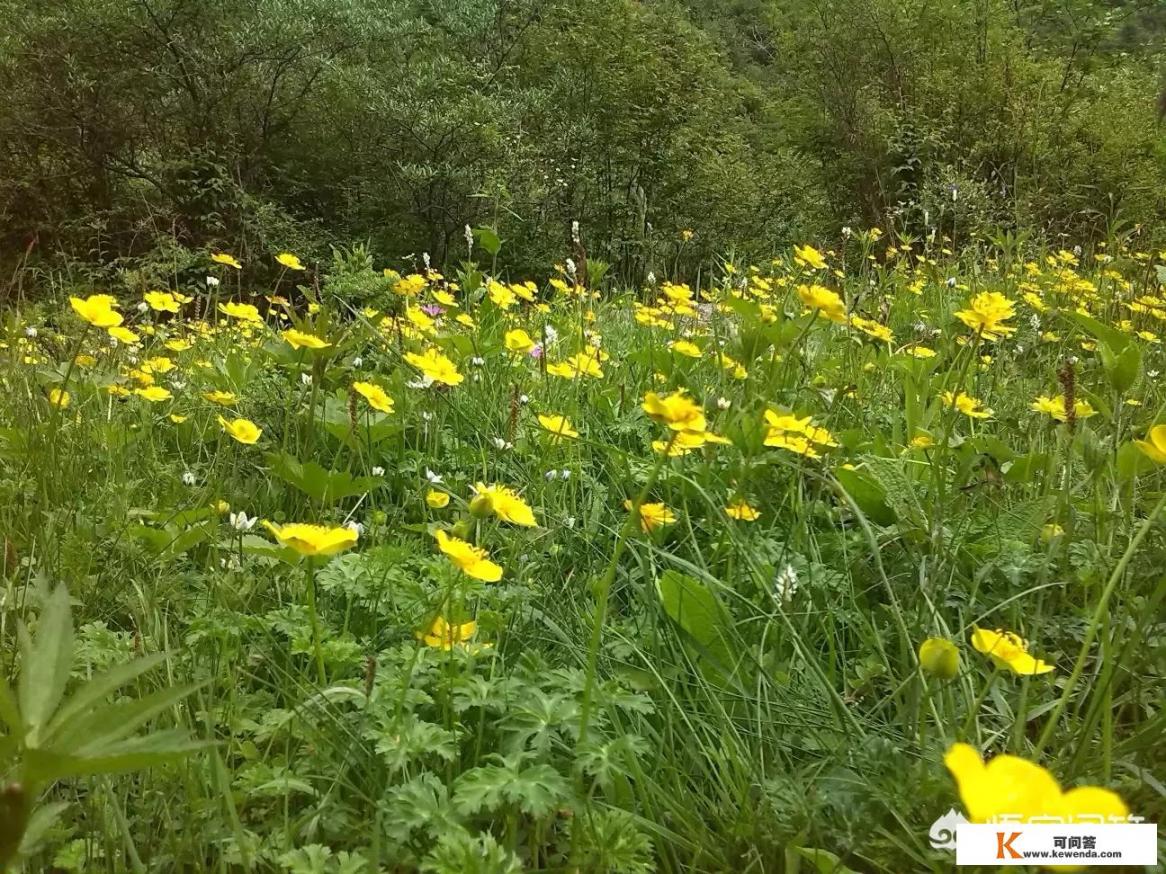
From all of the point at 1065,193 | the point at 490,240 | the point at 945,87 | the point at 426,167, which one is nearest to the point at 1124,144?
the point at 1065,193

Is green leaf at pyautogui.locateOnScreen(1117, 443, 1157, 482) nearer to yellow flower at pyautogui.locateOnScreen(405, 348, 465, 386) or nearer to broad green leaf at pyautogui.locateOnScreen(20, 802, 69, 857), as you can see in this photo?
yellow flower at pyautogui.locateOnScreen(405, 348, 465, 386)

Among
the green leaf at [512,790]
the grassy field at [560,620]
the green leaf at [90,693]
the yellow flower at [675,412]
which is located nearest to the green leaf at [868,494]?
the grassy field at [560,620]

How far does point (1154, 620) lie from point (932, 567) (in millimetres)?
306

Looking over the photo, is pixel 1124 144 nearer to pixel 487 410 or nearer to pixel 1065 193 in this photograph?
pixel 1065 193

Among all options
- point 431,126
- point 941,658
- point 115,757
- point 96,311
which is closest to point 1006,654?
point 941,658

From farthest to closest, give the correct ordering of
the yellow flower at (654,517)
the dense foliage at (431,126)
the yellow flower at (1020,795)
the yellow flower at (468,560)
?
1. the dense foliage at (431,126)
2. the yellow flower at (654,517)
3. the yellow flower at (468,560)
4. the yellow flower at (1020,795)

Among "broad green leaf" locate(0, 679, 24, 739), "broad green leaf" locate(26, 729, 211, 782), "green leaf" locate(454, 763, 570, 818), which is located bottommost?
"green leaf" locate(454, 763, 570, 818)

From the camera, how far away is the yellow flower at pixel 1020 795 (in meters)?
0.40

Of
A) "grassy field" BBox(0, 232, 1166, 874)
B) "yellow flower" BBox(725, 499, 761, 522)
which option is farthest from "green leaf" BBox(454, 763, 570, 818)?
"yellow flower" BBox(725, 499, 761, 522)

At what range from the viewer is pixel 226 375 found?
1938mm

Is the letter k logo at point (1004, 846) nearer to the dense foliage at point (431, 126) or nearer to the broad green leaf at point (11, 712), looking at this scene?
the broad green leaf at point (11, 712)

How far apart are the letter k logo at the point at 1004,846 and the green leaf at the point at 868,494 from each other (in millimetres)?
865

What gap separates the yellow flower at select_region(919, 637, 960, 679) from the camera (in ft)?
2.38

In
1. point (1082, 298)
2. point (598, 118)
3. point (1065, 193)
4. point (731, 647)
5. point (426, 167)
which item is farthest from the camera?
point (598, 118)
